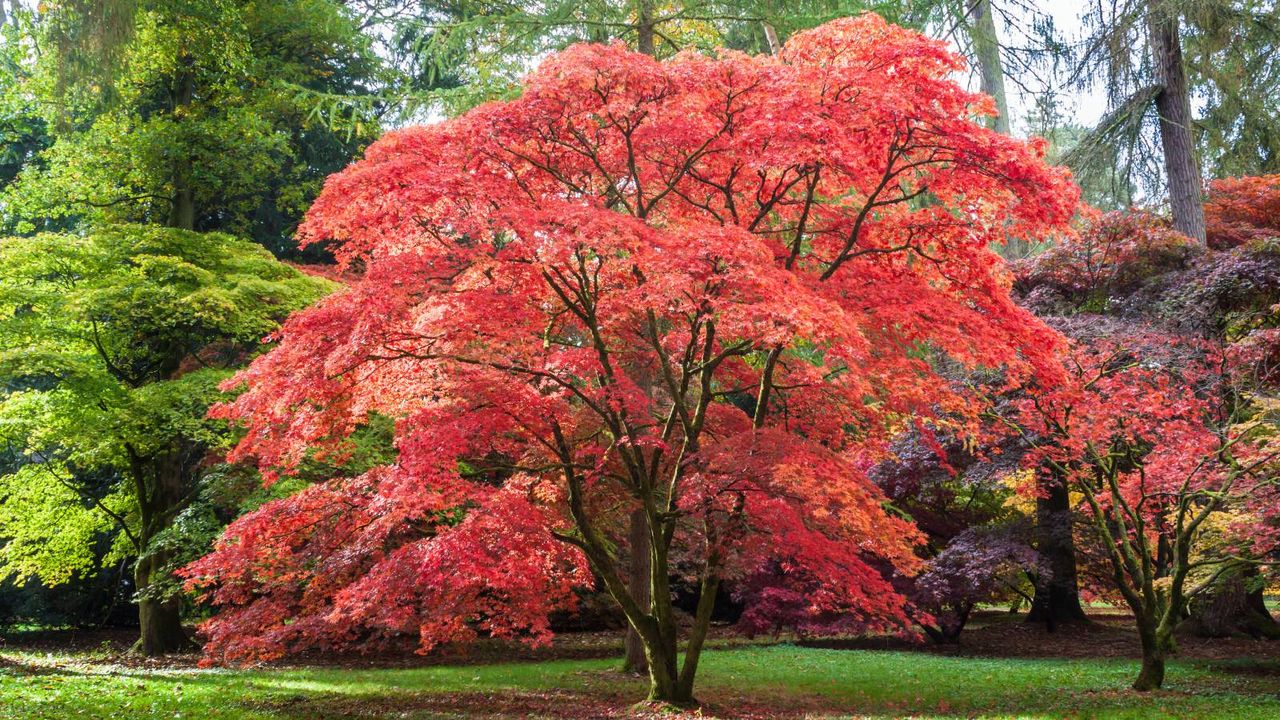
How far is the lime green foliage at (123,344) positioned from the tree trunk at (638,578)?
6121 mm

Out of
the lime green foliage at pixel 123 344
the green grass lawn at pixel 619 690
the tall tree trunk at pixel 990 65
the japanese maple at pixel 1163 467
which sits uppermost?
the tall tree trunk at pixel 990 65

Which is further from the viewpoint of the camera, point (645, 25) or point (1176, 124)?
point (1176, 124)

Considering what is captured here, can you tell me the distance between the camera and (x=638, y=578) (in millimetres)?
11453

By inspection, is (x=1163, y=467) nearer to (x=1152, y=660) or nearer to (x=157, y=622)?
(x=1152, y=660)

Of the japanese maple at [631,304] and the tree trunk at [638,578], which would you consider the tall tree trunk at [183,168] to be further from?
the tree trunk at [638,578]

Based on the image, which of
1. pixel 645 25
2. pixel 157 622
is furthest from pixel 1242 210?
pixel 157 622

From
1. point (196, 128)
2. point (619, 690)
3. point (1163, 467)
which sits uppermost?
point (196, 128)

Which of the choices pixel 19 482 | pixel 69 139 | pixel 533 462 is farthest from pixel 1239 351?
pixel 19 482

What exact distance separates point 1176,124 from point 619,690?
563 inches

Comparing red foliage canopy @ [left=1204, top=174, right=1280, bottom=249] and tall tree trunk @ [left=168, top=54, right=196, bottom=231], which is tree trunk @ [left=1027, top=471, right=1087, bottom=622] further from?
tall tree trunk @ [left=168, top=54, right=196, bottom=231]

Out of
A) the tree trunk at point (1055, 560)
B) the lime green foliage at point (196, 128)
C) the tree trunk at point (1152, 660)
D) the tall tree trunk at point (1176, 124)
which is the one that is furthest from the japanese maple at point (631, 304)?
the tall tree trunk at point (1176, 124)

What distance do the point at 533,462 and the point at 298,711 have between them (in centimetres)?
331

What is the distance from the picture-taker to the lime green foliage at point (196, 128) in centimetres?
1526

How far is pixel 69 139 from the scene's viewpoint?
50.1ft
